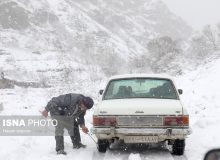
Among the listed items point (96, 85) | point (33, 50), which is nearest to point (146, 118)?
point (96, 85)

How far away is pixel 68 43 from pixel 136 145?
157 metres

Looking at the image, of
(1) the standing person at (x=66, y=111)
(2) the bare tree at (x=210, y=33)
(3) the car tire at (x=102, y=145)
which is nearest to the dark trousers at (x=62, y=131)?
(1) the standing person at (x=66, y=111)

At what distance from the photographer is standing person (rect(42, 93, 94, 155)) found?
9.29 m

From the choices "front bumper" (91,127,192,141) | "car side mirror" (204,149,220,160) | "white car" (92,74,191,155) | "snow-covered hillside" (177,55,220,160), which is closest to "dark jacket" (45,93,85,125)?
"white car" (92,74,191,155)

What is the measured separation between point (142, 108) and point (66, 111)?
164 centimetres

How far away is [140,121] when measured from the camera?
342 inches

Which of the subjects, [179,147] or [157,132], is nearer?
[157,132]

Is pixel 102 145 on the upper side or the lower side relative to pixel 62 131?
lower

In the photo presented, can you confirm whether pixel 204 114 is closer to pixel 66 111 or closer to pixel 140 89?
pixel 140 89

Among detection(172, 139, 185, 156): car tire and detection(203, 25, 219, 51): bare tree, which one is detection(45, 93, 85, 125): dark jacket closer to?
detection(172, 139, 185, 156): car tire

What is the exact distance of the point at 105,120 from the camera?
8.80 meters

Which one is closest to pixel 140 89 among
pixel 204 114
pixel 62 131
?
pixel 62 131

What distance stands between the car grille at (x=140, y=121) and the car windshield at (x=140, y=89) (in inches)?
40.6

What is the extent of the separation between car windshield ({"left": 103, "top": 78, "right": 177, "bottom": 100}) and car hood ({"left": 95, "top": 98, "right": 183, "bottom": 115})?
53 centimetres
